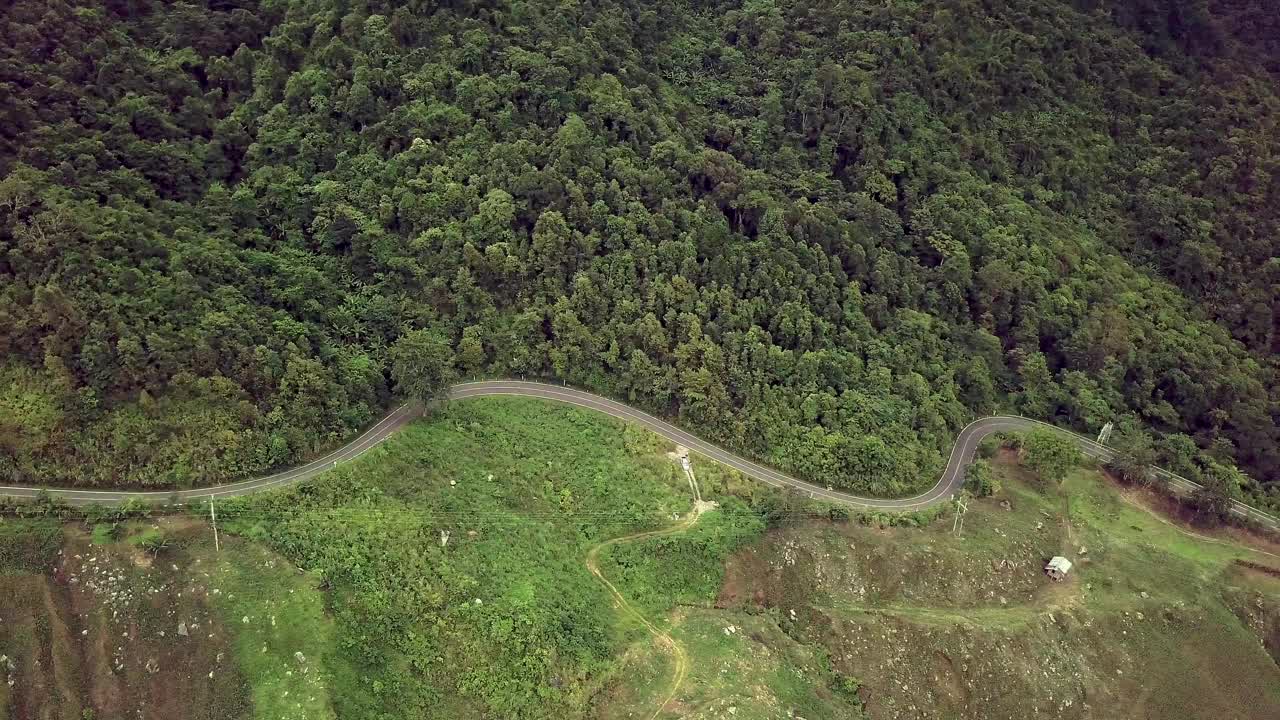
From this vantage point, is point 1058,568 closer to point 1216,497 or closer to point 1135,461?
point 1135,461

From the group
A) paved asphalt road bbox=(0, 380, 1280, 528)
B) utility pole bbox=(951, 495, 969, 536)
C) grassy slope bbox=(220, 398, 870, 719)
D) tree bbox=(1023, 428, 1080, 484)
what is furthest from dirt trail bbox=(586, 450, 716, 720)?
tree bbox=(1023, 428, 1080, 484)

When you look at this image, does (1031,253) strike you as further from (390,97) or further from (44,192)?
(44,192)

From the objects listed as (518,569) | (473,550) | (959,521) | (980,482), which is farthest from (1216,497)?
(473,550)

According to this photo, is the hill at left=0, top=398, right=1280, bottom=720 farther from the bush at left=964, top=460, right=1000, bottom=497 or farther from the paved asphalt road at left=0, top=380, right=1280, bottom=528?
the paved asphalt road at left=0, top=380, right=1280, bottom=528

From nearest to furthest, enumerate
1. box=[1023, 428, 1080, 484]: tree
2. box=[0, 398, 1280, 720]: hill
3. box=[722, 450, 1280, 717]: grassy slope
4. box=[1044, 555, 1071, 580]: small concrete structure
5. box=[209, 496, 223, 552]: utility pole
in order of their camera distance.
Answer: box=[0, 398, 1280, 720]: hill < box=[209, 496, 223, 552]: utility pole < box=[722, 450, 1280, 717]: grassy slope < box=[1044, 555, 1071, 580]: small concrete structure < box=[1023, 428, 1080, 484]: tree

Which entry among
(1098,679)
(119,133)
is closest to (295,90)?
(119,133)

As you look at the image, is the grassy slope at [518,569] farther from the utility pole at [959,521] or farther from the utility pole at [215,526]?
the utility pole at [959,521]
